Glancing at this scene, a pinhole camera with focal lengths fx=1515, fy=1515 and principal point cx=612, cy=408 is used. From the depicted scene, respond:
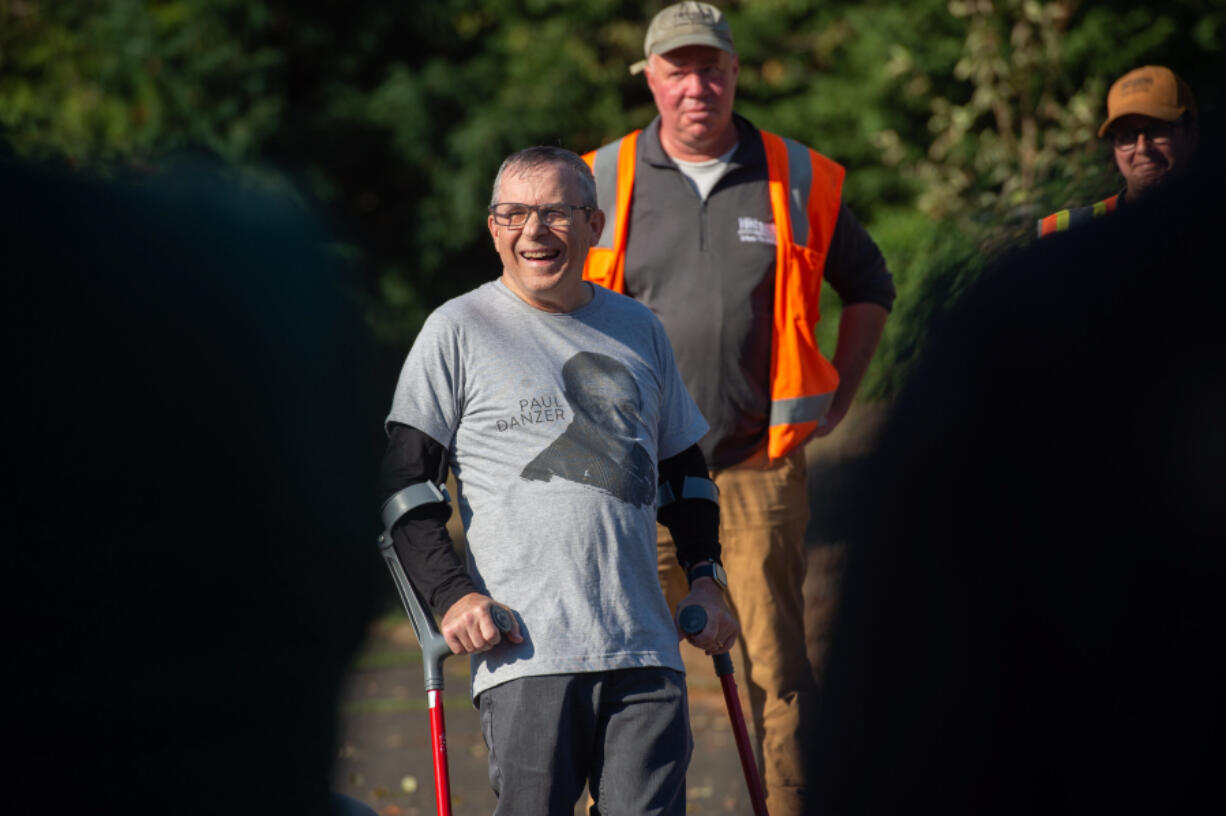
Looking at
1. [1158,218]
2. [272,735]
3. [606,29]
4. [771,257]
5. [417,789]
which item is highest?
[606,29]

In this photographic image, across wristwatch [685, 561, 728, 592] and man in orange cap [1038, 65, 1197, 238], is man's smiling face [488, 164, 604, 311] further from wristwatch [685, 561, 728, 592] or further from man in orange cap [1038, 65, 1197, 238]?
man in orange cap [1038, 65, 1197, 238]

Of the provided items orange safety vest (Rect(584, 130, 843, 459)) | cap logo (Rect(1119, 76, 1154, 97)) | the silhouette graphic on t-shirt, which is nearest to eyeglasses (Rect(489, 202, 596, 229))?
the silhouette graphic on t-shirt

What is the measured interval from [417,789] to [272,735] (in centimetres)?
399

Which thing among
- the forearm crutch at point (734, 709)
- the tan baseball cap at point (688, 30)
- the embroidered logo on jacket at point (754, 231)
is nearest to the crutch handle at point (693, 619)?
the forearm crutch at point (734, 709)

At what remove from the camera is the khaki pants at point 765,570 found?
4105 mm

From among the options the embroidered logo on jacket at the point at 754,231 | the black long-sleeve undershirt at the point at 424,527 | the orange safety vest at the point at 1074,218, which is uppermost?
the embroidered logo on jacket at the point at 754,231

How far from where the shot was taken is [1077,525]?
69.4 inches

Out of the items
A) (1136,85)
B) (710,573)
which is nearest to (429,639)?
(710,573)

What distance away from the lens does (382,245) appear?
599 inches

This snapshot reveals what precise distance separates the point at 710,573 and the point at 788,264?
4.33 feet

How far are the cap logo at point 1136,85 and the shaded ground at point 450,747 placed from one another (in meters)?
1.11

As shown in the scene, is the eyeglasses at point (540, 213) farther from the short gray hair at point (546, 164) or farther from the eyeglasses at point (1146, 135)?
the eyeglasses at point (1146, 135)

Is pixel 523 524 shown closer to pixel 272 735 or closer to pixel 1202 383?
pixel 272 735


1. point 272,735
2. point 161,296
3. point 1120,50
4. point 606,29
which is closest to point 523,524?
point 272,735
